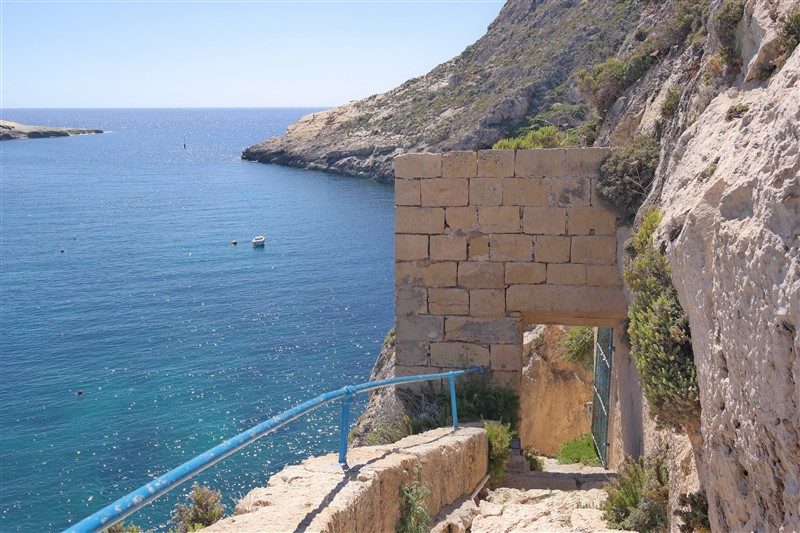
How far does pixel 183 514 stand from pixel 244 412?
23890mm

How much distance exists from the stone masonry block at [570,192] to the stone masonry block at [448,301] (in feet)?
4.99

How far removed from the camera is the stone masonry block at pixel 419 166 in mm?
8195

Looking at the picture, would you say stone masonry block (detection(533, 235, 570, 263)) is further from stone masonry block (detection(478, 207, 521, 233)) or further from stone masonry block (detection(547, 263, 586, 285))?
stone masonry block (detection(478, 207, 521, 233))

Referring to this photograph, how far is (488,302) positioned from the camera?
8344 millimetres

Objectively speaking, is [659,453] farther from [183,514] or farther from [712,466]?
[183,514]

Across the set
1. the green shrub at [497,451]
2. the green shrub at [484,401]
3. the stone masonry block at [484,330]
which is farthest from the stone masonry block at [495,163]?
the green shrub at [497,451]

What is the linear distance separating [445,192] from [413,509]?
13.8ft

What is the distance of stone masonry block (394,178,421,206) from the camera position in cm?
830

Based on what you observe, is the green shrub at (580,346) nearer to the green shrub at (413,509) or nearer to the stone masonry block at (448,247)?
the stone masonry block at (448,247)

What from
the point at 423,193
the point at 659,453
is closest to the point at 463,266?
the point at 423,193

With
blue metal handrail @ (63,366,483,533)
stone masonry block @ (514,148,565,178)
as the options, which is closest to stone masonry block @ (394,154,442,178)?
stone masonry block @ (514,148,565,178)

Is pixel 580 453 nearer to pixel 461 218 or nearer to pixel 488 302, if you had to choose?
pixel 488 302

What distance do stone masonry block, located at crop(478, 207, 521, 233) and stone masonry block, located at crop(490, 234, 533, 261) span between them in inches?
3.2

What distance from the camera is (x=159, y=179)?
303 ft
